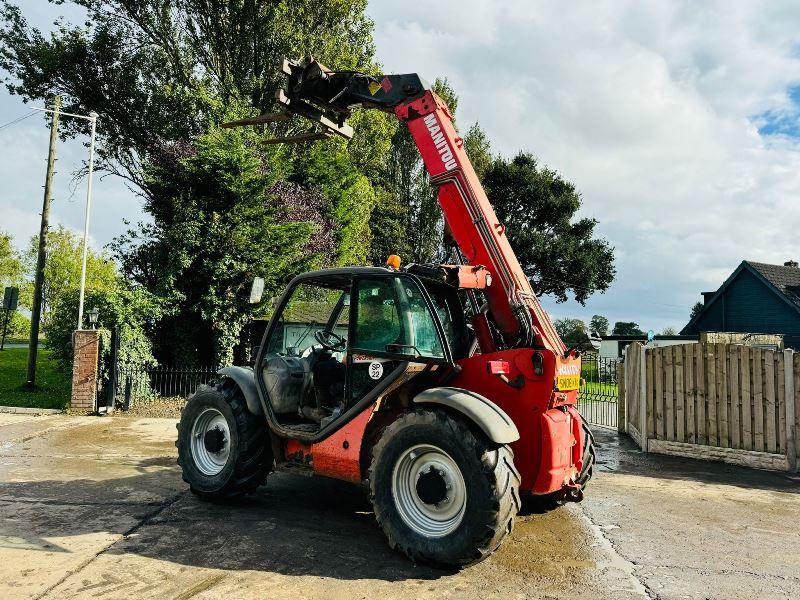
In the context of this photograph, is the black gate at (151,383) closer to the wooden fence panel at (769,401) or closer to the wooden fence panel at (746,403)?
the wooden fence panel at (746,403)

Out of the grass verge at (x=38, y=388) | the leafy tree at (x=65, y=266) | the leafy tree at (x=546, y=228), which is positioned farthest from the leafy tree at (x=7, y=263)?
the leafy tree at (x=546, y=228)

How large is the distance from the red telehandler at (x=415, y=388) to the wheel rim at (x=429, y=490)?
0.01 meters

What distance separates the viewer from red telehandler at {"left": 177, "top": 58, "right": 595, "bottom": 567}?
13.4ft

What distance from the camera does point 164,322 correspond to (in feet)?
51.4

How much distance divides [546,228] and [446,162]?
30183mm

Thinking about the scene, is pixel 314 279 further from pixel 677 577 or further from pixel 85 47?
pixel 85 47

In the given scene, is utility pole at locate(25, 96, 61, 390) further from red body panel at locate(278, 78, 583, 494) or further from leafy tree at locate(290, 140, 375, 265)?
red body panel at locate(278, 78, 583, 494)

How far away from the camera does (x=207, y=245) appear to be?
50.2 feet

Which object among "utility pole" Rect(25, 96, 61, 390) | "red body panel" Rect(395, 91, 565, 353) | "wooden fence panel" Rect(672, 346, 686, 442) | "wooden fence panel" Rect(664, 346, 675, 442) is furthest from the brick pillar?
"wooden fence panel" Rect(672, 346, 686, 442)

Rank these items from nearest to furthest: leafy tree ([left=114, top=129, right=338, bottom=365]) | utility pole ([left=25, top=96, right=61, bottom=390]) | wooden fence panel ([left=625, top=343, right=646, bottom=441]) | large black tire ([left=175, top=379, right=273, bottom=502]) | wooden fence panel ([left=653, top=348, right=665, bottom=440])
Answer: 1. large black tire ([left=175, top=379, right=273, bottom=502])
2. wooden fence panel ([left=653, top=348, right=665, bottom=440])
3. wooden fence panel ([left=625, top=343, right=646, bottom=441])
4. leafy tree ([left=114, top=129, right=338, bottom=365])
5. utility pole ([left=25, top=96, right=61, bottom=390])

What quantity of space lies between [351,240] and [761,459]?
1647 centimetres

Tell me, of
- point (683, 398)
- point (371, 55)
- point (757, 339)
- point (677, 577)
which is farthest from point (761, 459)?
point (371, 55)

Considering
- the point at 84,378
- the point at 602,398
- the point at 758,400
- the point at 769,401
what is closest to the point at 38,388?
the point at 84,378

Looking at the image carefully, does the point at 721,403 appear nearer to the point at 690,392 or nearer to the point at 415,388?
the point at 690,392
